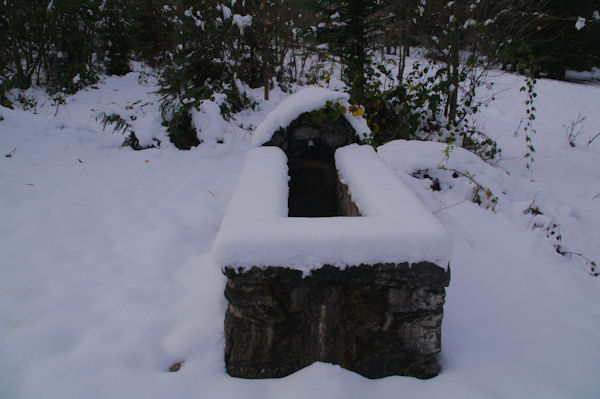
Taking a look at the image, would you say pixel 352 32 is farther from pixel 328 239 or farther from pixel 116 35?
pixel 116 35

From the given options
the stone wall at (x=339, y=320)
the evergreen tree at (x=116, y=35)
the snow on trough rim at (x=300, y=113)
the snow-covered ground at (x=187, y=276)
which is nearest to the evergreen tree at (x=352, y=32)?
the snow-covered ground at (x=187, y=276)

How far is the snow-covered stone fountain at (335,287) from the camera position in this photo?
1.36 metres

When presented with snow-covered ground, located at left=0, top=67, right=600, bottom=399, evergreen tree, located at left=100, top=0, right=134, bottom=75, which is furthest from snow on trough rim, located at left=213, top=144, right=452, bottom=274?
evergreen tree, located at left=100, top=0, right=134, bottom=75

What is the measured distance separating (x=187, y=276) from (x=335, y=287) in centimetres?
127

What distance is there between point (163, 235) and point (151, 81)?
26.0 ft

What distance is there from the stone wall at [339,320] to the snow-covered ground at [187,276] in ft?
0.25

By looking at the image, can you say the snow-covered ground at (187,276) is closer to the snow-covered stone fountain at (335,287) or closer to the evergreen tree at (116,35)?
the snow-covered stone fountain at (335,287)

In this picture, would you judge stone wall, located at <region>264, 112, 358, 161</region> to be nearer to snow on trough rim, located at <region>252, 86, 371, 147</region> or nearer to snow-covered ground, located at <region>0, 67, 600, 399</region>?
snow on trough rim, located at <region>252, 86, 371, 147</region>

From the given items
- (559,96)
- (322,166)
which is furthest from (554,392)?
(559,96)

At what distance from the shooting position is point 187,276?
7.52 feet

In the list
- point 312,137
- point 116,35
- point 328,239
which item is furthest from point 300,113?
point 116,35

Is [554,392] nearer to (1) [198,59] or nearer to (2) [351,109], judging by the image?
(2) [351,109]

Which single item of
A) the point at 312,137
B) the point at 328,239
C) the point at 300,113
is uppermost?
the point at 300,113

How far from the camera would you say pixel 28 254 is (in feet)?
7.47
